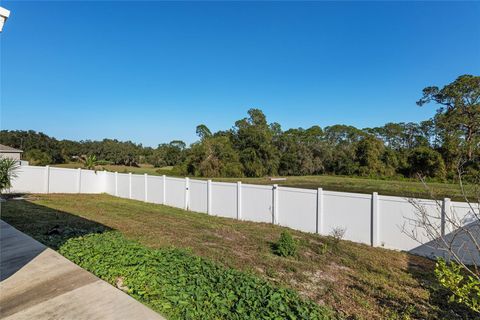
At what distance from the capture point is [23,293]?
3223mm

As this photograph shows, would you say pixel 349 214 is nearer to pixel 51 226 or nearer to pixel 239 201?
pixel 239 201

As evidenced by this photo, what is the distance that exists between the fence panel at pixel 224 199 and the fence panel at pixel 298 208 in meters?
1.99

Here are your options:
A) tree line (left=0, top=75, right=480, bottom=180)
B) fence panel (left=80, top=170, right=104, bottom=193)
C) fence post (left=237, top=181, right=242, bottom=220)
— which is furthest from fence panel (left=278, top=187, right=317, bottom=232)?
tree line (left=0, top=75, right=480, bottom=180)

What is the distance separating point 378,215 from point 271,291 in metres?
4.26

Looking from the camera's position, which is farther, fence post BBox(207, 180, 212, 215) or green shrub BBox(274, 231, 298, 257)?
fence post BBox(207, 180, 212, 215)

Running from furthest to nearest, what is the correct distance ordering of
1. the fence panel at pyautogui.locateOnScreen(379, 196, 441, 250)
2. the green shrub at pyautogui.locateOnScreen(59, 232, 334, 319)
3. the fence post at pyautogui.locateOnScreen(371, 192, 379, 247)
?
the fence post at pyautogui.locateOnScreen(371, 192, 379, 247) → the fence panel at pyautogui.locateOnScreen(379, 196, 441, 250) → the green shrub at pyautogui.locateOnScreen(59, 232, 334, 319)

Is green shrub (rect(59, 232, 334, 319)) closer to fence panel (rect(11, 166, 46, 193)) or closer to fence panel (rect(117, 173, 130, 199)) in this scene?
fence panel (rect(117, 173, 130, 199))

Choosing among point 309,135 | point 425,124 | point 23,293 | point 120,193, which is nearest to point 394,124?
point 425,124

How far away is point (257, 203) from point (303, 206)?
1.76 metres

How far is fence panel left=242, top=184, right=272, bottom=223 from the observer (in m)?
8.73

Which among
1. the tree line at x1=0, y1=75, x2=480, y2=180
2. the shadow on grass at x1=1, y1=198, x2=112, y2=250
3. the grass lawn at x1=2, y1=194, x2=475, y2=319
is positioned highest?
the tree line at x1=0, y1=75, x2=480, y2=180

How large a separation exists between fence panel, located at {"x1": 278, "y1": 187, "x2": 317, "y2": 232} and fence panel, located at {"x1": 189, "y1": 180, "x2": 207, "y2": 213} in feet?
11.8

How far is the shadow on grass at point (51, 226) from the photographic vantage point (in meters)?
5.69

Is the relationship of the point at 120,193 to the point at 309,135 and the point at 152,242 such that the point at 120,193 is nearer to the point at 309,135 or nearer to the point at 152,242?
the point at 152,242
